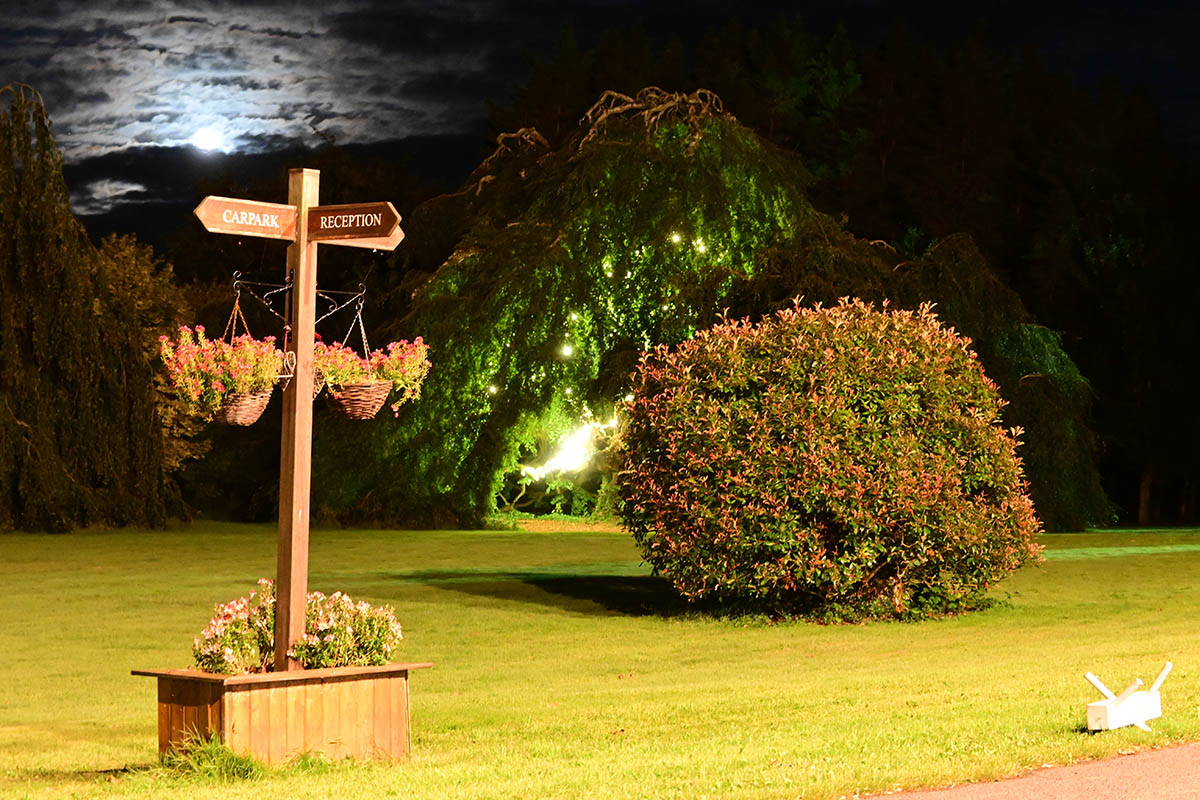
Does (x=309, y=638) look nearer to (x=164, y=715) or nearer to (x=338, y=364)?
(x=164, y=715)

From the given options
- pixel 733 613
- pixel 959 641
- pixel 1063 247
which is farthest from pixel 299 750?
pixel 1063 247

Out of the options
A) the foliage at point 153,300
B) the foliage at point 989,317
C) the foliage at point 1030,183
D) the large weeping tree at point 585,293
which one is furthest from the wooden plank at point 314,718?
the foliage at point 1030,183

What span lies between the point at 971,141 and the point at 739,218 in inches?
915

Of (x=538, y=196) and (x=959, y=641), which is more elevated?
(x=538, y=196)

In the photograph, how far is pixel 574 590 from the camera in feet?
72.3

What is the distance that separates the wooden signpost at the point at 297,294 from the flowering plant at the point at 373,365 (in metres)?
0.38

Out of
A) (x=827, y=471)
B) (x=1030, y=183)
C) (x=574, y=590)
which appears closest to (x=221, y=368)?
(x=827, y=471)

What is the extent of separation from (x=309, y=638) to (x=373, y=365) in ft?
6.44

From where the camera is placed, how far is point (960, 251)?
106 feet

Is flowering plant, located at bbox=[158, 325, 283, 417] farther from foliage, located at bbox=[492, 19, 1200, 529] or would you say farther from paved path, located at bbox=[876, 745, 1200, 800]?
foliage, located at bbox=[492, 19, 1200, 529]

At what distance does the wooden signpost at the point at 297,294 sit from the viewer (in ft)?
30.6

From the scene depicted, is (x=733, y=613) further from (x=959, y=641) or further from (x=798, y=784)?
(x=798, y=784)

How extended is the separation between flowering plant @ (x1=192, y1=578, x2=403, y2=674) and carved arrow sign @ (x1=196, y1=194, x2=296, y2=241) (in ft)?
7.02

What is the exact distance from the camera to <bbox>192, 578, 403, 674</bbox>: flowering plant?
364 inches
